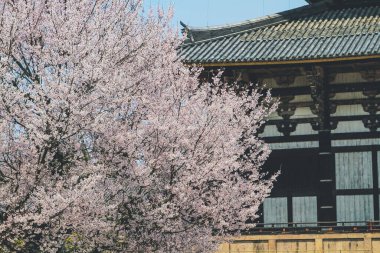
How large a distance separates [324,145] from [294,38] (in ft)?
13.2

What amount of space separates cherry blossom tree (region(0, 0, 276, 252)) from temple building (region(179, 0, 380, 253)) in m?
7.96

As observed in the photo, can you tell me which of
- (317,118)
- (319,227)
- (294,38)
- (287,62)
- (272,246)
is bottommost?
(272,246)

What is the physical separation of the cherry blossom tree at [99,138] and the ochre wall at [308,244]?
20.7 ft

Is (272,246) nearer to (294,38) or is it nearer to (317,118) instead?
(317,118)

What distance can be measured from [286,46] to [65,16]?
41.4 ft

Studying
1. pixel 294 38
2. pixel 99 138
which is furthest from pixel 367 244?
pixel 99 138

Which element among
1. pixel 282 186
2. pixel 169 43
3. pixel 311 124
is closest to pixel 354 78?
pixel 311 124

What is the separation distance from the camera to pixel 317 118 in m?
29.5

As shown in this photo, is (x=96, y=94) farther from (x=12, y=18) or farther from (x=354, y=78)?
(x=354, y=78)

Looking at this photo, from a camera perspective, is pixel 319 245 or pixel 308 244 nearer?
pixel 319 245

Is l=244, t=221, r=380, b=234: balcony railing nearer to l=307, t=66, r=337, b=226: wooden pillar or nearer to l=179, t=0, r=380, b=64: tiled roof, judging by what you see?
l=307, t=66, r=337, b=226: wooden pillar

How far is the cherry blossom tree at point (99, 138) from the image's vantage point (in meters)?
16.9

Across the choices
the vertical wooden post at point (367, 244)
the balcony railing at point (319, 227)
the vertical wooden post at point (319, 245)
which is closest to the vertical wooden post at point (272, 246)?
the balcony railing at point (319, 227)

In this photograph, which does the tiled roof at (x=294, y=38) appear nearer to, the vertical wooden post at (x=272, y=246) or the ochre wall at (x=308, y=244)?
the ochre wall at (x=308, y=244)
